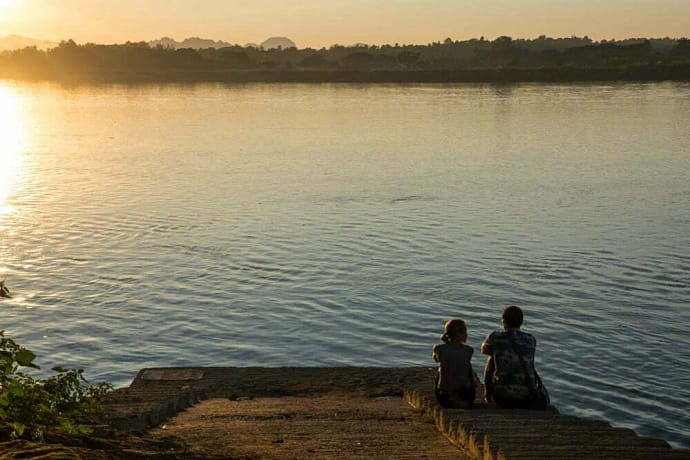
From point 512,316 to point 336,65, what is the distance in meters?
168

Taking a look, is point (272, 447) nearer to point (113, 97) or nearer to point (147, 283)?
point (147, 283)

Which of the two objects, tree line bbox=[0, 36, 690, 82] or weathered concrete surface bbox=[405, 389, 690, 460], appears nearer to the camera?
weathered concrete surface bbox=[405, 389, 690, 460]

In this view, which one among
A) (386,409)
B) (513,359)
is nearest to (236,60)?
(386,409)

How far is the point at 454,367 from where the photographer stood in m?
10.9

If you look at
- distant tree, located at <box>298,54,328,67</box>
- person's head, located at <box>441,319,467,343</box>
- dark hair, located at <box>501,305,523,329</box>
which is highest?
distant tree, located at <box>298,54,328,67</box>

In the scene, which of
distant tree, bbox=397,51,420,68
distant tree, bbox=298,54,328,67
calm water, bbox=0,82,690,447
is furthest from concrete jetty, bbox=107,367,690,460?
distant tree, bbox=298,54,328,67

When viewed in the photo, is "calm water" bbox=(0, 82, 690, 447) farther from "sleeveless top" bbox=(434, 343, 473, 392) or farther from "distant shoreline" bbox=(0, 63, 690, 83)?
"distant shoreline" bbox=(0, 63, 690, 83)

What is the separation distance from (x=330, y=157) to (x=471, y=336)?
30.9 metres

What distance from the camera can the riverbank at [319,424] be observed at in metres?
7.84

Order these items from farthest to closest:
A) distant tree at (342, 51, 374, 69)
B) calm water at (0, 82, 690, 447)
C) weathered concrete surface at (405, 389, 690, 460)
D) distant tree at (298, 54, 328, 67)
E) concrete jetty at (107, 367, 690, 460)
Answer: distant tree at (298, 54, 328, 67) → distant tree at (342, 51, 374, 69) → calm water at (0, 82, 690, 447) → concrete jetty at (107, 367, 690, 460) → weathered concrete surface at (405, 389, 690, 460)

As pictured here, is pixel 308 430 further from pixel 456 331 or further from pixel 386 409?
pixel 456 331

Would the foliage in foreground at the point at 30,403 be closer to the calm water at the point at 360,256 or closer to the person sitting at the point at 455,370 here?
the person sitting at the point at 455,370

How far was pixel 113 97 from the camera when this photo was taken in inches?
4422

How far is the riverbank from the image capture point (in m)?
7.84
